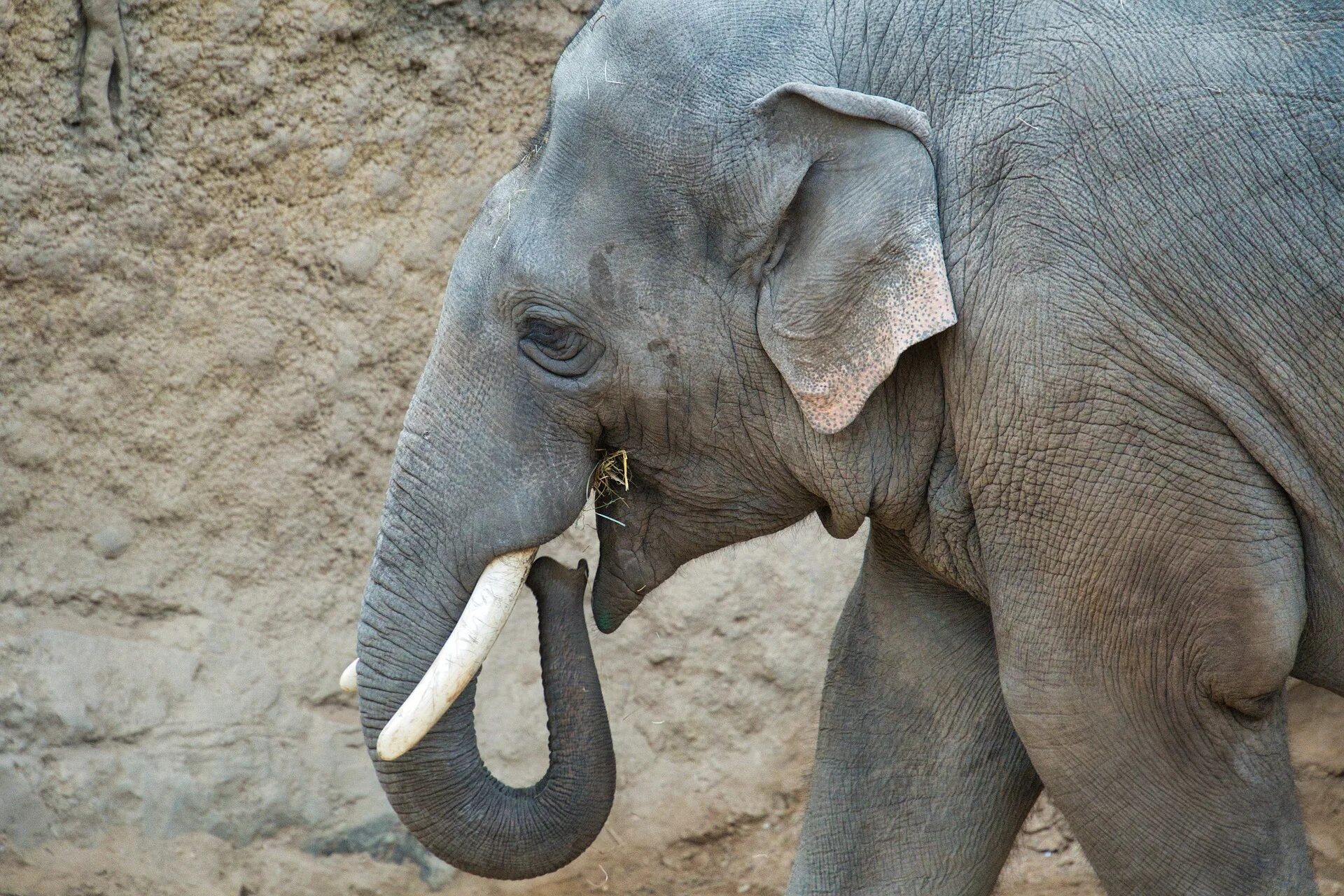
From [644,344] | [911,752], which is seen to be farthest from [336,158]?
[911,752]

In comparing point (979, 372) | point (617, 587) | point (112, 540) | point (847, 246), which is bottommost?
point (112, 540)

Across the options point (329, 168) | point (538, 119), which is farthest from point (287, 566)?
point (538, 119)

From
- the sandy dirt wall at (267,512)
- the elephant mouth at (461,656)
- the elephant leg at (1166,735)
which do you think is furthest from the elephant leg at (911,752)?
the sandy dirt wall at (267,512)

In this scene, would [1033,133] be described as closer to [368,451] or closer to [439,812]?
[439,812]

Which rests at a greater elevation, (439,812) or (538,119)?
(538,119)

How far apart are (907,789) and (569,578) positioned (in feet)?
2.60

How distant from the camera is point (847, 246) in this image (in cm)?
222

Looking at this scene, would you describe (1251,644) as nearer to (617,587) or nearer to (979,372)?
(979,372)

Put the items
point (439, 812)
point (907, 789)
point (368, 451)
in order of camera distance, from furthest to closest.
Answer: point (368, 451)
point (907, 789)
point (439, 812)

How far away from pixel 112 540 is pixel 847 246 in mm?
2536

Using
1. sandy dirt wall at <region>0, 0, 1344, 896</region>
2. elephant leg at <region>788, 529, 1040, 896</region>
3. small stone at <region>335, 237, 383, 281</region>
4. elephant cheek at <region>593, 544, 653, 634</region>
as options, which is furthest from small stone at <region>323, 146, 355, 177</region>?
elephant leg at <region>788, 529, 1040, 896</region>

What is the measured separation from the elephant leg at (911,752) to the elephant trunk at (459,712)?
0.50m

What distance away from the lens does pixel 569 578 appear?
8.73 ft

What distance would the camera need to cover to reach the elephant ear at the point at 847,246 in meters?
2.20
